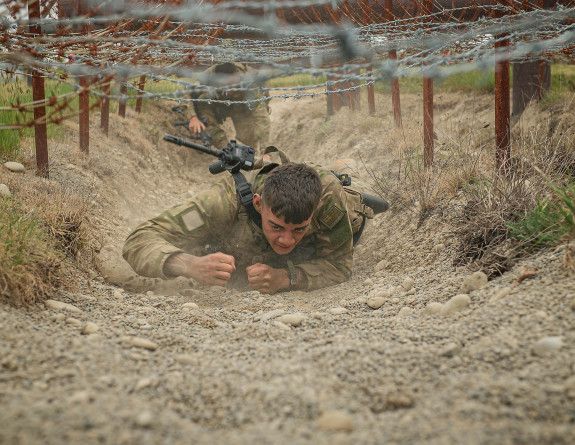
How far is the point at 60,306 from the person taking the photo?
2.18 meters

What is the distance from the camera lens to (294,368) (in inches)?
64.9

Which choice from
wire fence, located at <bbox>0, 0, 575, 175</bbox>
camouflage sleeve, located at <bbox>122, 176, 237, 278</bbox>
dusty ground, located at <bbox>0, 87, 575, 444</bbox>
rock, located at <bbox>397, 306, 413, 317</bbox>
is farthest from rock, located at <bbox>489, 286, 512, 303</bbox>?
camouflage sleeve, located at <bbox>122, 176, 237, 278</bbox>

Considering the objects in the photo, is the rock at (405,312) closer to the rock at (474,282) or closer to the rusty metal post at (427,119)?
the rock at (474,282)

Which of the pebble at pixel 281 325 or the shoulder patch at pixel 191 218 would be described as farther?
the shoulder patch at pixel 191 218

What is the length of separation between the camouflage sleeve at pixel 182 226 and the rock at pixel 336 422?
1854mm

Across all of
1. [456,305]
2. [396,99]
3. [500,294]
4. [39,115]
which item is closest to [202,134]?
[396,99]

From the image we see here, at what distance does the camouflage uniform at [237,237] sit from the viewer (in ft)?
10.1

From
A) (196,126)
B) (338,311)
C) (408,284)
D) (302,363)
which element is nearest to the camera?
(302,363)

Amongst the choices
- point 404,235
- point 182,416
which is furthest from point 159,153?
point 182,416

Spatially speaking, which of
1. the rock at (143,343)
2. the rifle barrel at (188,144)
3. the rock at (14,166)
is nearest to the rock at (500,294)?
the rock at (143,343)

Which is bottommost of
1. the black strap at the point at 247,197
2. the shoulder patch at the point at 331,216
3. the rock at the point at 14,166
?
the shoulder patch at the point at 331,216

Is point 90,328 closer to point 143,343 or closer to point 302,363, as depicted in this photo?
point 143,343

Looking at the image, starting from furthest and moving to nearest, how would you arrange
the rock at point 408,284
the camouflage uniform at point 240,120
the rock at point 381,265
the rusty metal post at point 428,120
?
the camouflage uniform at point 240,120 → the rusty metal post at point 428,120 → the rock at point 381,265 → the rock at point 408,284

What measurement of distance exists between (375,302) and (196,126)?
200 inches
